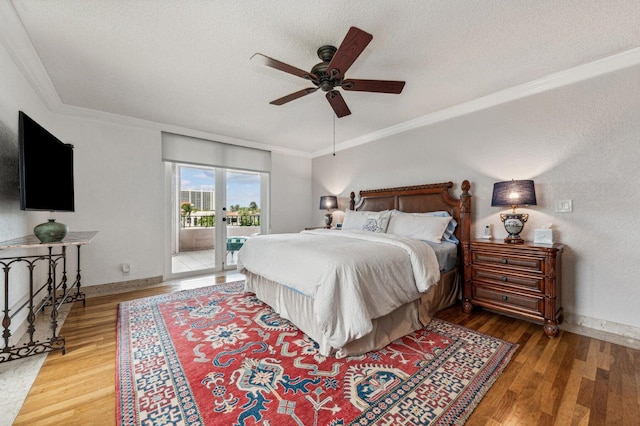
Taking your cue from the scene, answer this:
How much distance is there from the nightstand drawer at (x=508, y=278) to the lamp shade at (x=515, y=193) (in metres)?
0.69

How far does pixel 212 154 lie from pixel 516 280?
182 inches

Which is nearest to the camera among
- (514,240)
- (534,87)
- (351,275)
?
(351,275)

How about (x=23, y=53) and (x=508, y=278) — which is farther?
(x=508, y=278)

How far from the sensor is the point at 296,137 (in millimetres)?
4727

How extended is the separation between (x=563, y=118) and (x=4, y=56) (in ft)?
16.4

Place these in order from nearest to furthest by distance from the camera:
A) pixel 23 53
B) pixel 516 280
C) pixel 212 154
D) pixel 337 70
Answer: pixel 337 70
pixel 23 53
pixel 516 280
pixel 212 154

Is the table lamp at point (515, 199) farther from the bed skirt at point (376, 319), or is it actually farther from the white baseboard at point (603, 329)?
the white baseboard at point (603, 329)

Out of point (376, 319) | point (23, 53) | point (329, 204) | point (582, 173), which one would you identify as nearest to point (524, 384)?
point (376, 319)

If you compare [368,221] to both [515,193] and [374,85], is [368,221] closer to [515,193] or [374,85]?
[515,193]

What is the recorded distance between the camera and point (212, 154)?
4.54 metres

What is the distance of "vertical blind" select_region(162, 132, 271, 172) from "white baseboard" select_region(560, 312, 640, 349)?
4.84m

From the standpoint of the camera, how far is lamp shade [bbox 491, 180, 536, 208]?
2.55 m

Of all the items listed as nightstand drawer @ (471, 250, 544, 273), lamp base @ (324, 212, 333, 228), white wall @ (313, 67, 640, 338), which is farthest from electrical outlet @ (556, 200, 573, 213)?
lamp base @ (324, 212, 333, 228)

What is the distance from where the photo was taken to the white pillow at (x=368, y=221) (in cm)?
352
